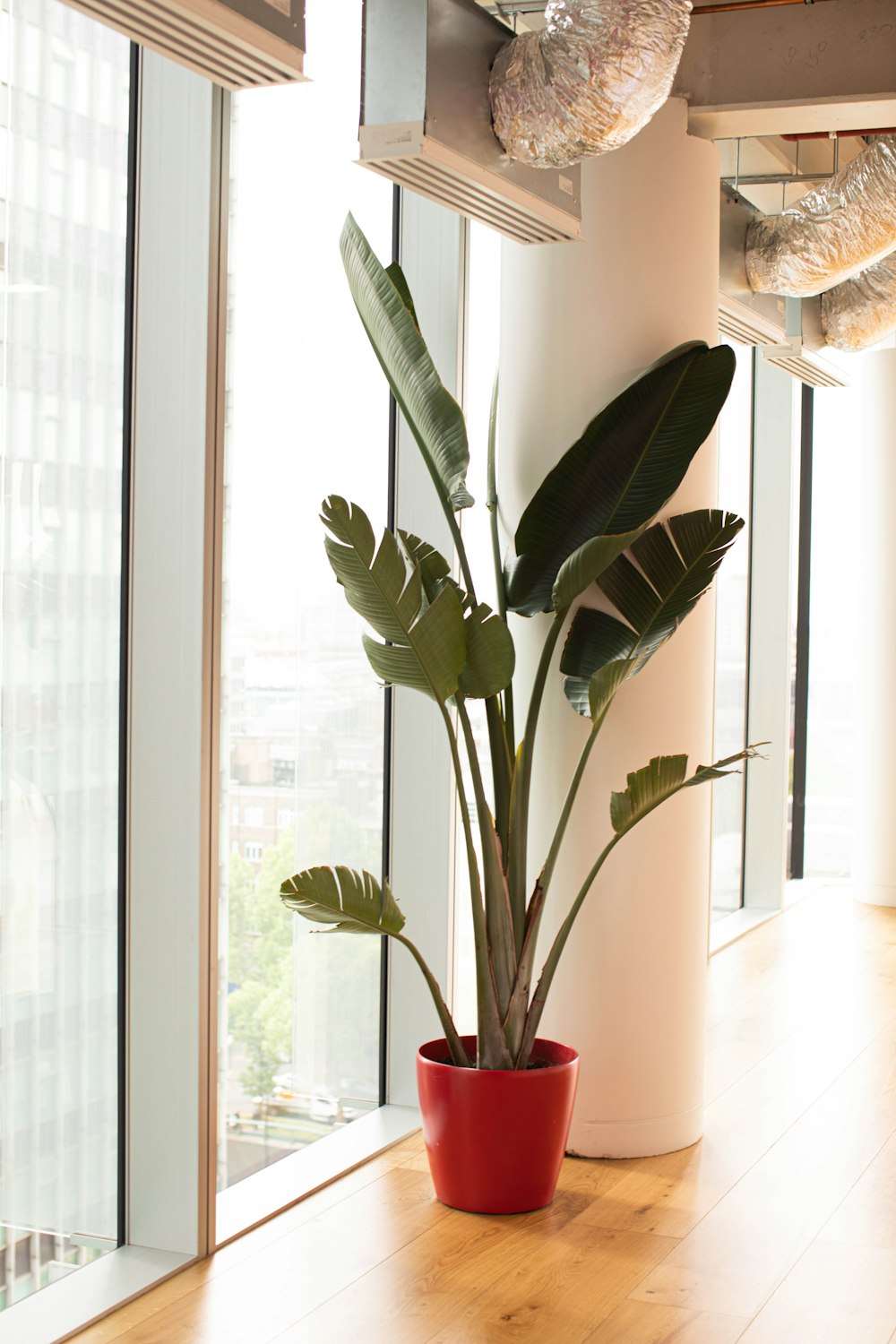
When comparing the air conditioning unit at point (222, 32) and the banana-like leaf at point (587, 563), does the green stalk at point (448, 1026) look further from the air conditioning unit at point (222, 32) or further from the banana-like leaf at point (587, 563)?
the air conditioning unit at point (222, 32)

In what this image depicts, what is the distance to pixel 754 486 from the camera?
6.49m

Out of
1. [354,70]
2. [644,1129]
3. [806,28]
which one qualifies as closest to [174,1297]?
[644,1129]

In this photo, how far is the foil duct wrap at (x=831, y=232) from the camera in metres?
3.67

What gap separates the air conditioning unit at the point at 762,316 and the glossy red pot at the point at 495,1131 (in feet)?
7.26

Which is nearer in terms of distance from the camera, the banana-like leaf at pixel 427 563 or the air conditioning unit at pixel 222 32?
the air conditioning unit at pixel 222 32

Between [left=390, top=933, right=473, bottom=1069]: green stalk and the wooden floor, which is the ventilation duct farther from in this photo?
[left=390, top=933, right=473, bottom=1069]: green stalk

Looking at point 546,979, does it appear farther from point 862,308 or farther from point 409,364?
point 862,308

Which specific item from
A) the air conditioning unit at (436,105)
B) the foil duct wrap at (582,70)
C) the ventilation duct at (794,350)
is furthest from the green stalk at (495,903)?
the ventilation duct at (794,350)

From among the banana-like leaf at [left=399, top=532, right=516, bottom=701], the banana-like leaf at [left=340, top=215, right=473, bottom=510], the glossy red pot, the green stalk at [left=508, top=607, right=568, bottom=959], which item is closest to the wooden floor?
the glossy red pot

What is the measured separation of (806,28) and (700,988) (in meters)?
2.28

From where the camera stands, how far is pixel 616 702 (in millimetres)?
3203

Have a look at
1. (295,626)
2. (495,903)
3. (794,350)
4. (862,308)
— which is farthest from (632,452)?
(862,308)

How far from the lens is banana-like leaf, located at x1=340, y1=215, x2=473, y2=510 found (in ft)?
9.35

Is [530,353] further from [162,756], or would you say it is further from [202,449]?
[162,756]
